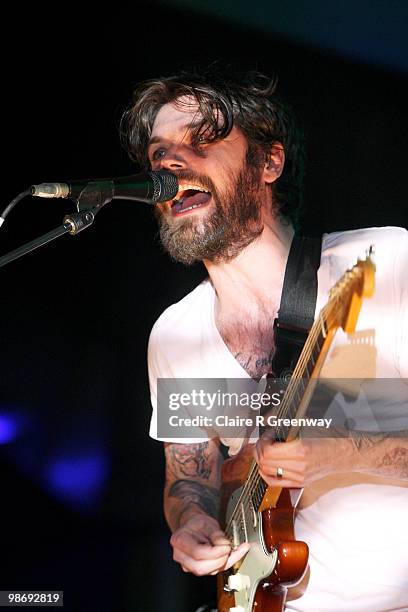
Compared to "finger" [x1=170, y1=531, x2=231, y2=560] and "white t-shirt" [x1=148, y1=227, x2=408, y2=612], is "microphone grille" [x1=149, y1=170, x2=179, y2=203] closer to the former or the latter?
"white t-shirt" [x1=148, y1=227, x2=408, y2=612]

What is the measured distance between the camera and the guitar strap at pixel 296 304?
1630 millimetres

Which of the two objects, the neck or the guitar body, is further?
the neck

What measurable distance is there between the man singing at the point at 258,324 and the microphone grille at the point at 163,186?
13.4 inches

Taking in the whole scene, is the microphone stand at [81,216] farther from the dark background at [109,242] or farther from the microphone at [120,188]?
the dark background at [109,242]

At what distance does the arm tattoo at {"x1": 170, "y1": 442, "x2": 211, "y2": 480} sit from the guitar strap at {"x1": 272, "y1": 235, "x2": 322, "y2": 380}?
294 millimetres

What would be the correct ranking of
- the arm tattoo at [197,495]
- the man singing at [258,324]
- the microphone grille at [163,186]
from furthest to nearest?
the arm tattoo at [197,495]
the man singing at [258,324]
the microphone grille at [163,186]

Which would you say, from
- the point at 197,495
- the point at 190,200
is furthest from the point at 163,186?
the point at 197,495

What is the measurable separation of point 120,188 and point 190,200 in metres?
0.46

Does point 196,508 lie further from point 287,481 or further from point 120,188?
point 120,188

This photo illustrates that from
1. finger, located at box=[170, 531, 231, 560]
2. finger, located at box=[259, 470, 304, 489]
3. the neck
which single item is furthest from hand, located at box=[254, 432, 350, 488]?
the neck

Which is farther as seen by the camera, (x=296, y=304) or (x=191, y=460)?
(x=191, y=460)

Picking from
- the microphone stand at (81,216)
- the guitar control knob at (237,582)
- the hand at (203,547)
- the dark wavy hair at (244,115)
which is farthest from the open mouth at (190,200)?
the guitar control knob at (237,582)

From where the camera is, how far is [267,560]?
1477 mm

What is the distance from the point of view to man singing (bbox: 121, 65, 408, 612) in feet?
4.99
